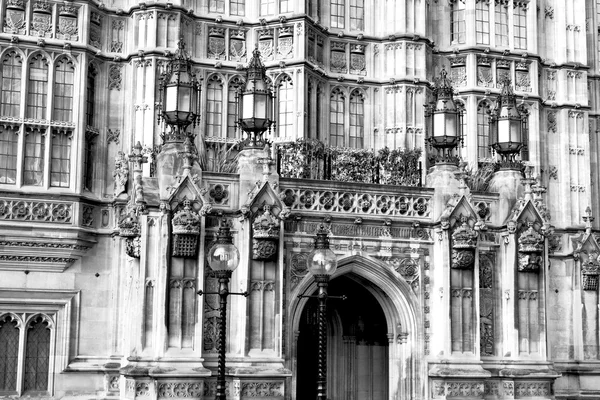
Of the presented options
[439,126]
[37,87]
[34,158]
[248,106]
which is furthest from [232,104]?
[439,126]

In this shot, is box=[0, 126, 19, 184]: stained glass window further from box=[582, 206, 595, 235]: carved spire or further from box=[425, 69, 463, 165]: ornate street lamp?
box=[582, 206, 595, 235]: carved spire

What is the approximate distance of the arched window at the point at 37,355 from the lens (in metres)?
33.0

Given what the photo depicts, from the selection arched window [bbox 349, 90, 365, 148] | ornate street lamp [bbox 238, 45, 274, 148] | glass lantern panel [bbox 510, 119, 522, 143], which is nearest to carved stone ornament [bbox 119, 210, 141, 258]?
ornate street lamp [bbox 238, 45, 274, 148]

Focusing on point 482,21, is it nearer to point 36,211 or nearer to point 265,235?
point 265,235

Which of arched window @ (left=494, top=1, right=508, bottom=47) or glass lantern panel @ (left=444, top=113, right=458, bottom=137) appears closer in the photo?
glass lantern panel @ (left=444, top=113, right=458, bottom=137)

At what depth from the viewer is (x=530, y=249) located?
2967 centimetres

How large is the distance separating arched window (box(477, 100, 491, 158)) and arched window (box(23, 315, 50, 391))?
689 inches

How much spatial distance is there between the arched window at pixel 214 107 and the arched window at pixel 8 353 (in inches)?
375

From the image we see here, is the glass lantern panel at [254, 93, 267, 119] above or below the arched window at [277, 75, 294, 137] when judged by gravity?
below

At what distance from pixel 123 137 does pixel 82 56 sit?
121 inches

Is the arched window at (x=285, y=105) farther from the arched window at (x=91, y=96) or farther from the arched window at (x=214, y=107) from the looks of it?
the arched window at (x=91, y=96)

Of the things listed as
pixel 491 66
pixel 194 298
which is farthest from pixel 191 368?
pixel 491 66

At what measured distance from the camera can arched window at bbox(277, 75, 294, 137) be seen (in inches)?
1457

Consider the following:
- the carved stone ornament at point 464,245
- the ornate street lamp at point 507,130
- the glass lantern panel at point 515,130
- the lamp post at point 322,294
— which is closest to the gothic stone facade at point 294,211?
the carved stone ornament at point 464,245
